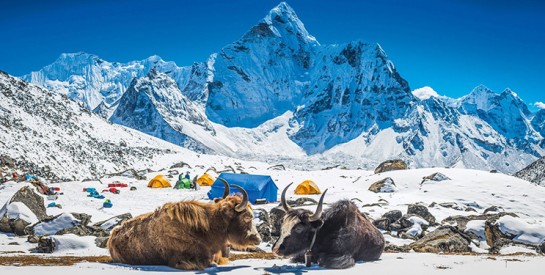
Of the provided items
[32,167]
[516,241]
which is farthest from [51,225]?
[32,167]

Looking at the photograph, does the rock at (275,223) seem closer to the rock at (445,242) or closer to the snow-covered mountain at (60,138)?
the rock at (445,242)

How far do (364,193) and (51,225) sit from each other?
27.6 metres

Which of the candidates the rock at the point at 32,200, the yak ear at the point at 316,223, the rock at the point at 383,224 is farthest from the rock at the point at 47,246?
the rock at the point at 383,224

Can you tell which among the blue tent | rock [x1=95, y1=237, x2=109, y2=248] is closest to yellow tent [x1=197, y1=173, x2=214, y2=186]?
the blue tent

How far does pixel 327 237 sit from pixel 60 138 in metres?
89.6

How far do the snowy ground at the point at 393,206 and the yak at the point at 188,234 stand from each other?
37cm

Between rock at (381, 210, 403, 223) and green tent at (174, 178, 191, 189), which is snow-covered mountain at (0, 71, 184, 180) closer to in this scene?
green tent at (174, 178, 191, 189)

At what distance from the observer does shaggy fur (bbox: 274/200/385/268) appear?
29.3ft

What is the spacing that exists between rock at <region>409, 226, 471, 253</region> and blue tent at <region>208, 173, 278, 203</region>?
21.5 metres

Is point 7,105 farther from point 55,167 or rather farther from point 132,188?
point 132,188

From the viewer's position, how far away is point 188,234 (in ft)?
28.5

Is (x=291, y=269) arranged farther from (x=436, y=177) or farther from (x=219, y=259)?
(x=436, y=177)

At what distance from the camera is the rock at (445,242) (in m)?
14.3

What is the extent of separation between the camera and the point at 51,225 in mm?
20422
